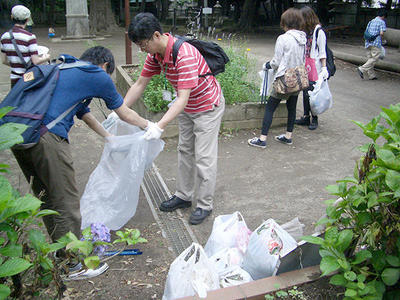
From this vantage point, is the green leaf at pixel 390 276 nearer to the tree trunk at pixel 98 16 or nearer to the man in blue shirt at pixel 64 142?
the man in blue shirt at pixel 64 142

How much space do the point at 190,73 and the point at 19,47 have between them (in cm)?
276

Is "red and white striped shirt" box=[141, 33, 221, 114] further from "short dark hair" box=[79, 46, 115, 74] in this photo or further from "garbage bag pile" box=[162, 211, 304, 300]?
"garbage bag pile" box=[162, 211, 304, 300]

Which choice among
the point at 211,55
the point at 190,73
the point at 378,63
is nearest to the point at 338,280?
the point at 190,73

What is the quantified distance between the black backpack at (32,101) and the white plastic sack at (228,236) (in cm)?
136

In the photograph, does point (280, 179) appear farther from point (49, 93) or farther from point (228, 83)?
point (49, 93)

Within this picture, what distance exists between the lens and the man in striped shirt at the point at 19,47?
478 cm

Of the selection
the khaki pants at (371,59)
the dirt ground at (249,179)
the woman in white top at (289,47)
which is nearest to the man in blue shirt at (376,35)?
the khaki pants at (371,59)

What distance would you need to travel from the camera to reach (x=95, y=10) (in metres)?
17.9

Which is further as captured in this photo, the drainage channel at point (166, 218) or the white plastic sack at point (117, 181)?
the drainage channel at point (166, 218)

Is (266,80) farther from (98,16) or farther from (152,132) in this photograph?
(98,16)

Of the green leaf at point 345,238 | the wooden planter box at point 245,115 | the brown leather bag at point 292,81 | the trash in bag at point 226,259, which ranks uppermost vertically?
the brown leather bag at point 292,81

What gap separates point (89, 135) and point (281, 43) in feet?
9.51

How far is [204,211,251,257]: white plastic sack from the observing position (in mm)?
2857

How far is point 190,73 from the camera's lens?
10.1 feet
